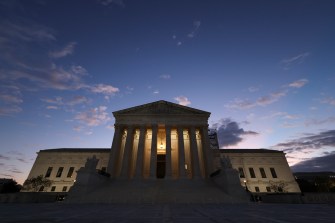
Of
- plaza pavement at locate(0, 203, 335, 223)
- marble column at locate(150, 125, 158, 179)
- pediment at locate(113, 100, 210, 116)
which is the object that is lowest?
plaza pavement at locate(0, 203, 335, 223)

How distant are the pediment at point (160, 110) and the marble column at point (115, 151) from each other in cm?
345

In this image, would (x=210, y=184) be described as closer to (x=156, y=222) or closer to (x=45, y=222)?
(x=156, y=222)

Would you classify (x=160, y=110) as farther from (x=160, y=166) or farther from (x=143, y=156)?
(x=160, y=166)

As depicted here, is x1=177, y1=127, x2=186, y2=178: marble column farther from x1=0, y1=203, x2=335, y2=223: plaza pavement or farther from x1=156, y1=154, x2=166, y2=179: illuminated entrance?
x1=0, y1=203, x2=335, y2=223: plaza pavement

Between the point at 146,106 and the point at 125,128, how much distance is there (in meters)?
5.74

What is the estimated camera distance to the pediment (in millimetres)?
32469

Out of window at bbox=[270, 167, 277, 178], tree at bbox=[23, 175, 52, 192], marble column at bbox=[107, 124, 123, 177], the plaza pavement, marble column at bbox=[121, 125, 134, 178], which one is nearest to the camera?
the plaza pavement

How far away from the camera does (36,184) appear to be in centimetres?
3888

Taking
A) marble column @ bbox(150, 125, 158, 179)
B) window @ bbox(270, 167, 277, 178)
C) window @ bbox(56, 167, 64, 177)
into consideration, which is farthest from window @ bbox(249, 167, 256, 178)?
window @ bbox(56, 167, 64, 177)

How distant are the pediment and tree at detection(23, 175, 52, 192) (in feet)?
84.1

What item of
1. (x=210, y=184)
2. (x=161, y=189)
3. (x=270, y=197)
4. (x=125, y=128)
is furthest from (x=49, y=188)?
(x=270, y=197)

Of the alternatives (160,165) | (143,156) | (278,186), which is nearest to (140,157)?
(143,156)

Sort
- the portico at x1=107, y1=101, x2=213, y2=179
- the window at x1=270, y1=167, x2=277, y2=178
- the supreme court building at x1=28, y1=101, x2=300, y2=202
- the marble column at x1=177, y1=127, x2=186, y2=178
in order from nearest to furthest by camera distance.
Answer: the supreme court building at x1=28, y1=101, x2=300, y2=202 → the marble column at x1=177, y1=127, x2=186, y2=178 → the portico at x1=107, y1=101, x2=213, y2=179 → the window at x1=270, y1=167, x2=277, y2=178

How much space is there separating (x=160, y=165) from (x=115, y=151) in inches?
384
